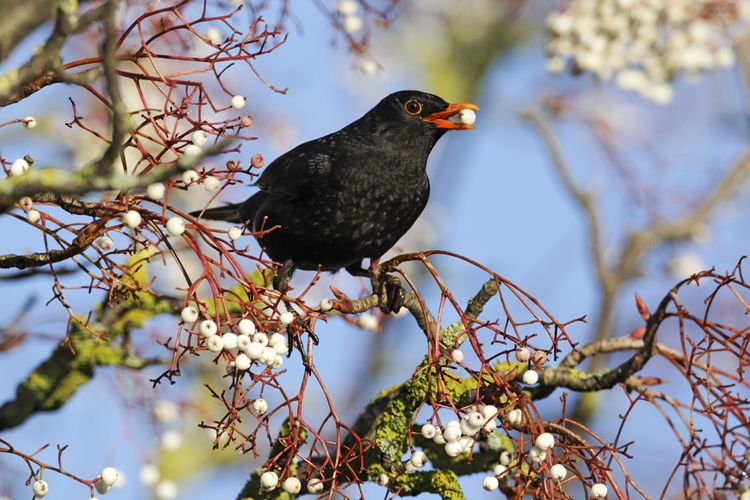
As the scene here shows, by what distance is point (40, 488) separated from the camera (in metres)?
2.90

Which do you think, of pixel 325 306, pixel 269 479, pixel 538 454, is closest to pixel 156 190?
pixel 325 306

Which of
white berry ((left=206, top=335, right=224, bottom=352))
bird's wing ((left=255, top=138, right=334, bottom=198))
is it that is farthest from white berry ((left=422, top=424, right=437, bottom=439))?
bird's wing ((left=255, top=138, right=334, bottom=198))

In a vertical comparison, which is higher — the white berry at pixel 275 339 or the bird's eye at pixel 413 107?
the bird's eye at pixel 413 107

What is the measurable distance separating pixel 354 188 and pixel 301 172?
31 centimetres

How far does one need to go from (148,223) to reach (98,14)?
2.51 ft

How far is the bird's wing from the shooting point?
4750mm

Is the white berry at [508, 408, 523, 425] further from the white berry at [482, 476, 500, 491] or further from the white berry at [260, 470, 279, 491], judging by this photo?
the white berry at [260, 470, 279, 491]

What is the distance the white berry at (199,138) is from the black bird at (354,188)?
168 centimetres

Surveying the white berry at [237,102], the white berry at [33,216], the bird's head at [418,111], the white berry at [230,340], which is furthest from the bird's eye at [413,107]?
the white berry at [33,216]

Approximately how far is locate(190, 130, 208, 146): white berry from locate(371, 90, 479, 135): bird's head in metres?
2.15

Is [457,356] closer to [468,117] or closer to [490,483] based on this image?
[490,483]

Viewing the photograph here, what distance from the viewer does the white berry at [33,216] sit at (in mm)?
2559

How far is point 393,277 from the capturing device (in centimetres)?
379

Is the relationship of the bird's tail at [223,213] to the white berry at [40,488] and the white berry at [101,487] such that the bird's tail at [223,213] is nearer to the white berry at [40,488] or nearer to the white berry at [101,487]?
the white berry at [101,487]
